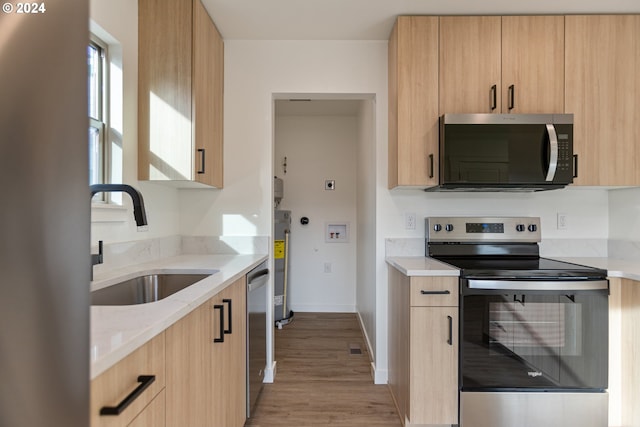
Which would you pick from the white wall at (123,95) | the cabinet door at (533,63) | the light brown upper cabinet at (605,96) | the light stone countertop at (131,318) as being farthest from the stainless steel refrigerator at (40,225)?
the light brown upper cabinet at (605,96)

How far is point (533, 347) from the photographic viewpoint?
5.16 ft

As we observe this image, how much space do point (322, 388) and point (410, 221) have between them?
1296 mm

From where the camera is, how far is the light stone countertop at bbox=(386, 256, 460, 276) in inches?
62.6

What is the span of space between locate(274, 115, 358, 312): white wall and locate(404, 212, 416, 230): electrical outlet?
159 cm

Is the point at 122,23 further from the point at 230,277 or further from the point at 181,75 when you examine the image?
the point at 230,277

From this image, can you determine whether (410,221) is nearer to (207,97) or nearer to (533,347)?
(533,347)

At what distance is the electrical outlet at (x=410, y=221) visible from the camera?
2.17 m

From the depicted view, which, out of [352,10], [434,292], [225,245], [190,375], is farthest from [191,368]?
[352,10]

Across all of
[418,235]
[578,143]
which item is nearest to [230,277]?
[418,235]

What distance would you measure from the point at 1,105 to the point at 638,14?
3011 millimetres

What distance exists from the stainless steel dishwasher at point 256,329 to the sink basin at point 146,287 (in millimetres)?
318

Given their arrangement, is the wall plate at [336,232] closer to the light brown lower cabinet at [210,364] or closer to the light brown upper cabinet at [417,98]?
the light brown upper cabinet at [417,98]

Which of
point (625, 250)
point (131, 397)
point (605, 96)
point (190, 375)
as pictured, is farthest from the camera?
point (625, 250)

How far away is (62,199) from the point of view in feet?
1.33
